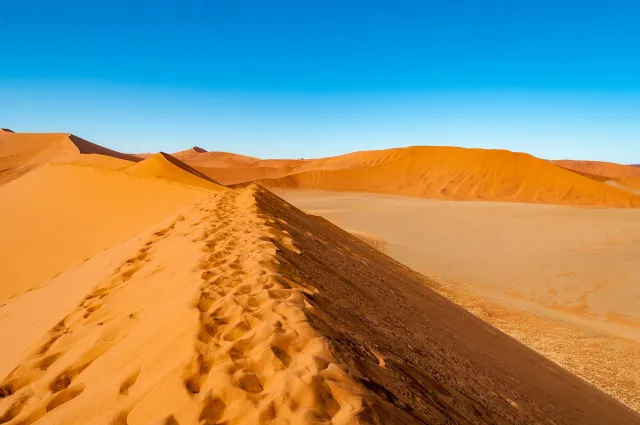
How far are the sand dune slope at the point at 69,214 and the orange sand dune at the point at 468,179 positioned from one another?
3814cm

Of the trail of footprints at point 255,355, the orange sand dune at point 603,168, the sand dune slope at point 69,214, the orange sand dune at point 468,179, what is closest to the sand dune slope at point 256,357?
the trail of footprints at point 255,355

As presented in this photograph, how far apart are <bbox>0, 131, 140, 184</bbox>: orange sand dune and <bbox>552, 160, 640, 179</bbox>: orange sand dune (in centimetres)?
11823

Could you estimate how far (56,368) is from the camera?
2629 millimetres

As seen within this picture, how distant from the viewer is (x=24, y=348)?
323cm

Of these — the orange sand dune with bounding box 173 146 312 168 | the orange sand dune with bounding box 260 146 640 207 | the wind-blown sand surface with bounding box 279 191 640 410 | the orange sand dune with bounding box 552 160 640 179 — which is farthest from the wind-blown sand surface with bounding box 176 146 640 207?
the orange sand dune with bounding box 552 160 640 179

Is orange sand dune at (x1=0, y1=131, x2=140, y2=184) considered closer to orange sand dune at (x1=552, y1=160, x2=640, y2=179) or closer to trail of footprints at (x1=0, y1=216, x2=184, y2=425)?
trail of footprints at (x1=0, y1=216, x2=184, y2=425)

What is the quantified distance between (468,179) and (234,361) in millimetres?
51230

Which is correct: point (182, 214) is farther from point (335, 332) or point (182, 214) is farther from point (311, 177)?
point (311, 177)

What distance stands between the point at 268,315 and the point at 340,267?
9.07ft

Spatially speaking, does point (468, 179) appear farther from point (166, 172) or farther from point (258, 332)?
point (258, 332)

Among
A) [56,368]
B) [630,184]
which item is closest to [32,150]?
[56,368]

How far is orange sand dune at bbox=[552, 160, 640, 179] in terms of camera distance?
371ft

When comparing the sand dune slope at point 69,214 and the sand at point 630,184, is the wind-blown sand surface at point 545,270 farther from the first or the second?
the sand at point 630,184

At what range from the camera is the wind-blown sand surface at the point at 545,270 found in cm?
773
